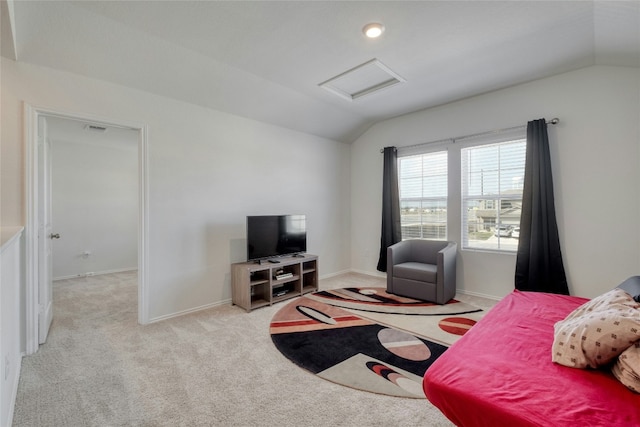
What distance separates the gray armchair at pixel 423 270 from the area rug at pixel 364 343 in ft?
1.38

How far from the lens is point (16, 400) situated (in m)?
1.79

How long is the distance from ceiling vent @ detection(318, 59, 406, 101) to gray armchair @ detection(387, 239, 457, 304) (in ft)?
6.99

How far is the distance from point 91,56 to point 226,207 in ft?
6.35

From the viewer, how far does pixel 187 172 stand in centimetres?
333

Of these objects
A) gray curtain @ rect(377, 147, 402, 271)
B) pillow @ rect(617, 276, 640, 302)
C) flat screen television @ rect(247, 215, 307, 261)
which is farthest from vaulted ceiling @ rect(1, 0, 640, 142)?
pillow @ rect(617, 276, 640, 302)

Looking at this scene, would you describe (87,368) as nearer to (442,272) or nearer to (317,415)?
(317,415)

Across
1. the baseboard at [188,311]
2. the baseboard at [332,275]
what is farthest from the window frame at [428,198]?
the baseboard at [188,311]

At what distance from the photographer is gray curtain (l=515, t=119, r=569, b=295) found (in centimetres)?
324

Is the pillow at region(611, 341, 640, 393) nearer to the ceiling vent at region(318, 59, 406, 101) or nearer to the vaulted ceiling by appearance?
the vaulted ceiling

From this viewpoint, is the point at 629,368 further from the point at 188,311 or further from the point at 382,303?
the point at 188,311

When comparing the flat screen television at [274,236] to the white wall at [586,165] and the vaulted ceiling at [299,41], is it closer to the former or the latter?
the vaulted ceiling at [299,41]

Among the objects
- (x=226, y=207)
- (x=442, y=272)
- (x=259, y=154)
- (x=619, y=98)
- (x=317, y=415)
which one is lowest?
(x=317, y=415)

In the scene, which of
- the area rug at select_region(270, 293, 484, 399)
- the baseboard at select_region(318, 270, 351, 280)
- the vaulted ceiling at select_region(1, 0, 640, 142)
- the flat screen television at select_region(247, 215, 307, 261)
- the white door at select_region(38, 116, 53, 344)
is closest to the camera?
the area rug at select_region(270, 293, 484, 399)

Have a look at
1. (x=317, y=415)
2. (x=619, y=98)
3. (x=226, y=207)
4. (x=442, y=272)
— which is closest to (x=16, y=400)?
(x=317, y=415)
